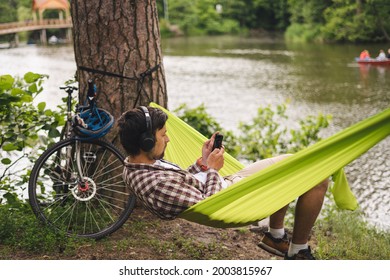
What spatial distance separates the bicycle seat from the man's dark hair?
489mm

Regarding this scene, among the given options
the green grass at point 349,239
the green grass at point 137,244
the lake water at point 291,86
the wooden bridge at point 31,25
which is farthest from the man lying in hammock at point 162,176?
the wooden bridge at point 31,25

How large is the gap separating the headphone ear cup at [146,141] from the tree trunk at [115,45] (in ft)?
2.68

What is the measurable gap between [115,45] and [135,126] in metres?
0.86

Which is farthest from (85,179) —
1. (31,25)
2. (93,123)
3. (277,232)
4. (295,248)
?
(31,25)

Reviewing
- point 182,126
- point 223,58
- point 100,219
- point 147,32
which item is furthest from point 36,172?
point 223,58

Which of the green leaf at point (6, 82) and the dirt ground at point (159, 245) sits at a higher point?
the green leaf at point (6, 82)

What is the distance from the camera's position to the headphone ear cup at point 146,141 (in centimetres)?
207

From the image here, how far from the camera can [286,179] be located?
1972 mm

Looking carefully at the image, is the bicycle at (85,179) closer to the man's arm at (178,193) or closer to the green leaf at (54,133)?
the green leaf at (54,133)

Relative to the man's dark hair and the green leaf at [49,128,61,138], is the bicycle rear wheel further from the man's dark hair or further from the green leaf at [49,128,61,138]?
the man's dark hair

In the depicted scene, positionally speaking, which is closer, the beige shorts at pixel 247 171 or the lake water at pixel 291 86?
the beige shorts at pixel 247 171

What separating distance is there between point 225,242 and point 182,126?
65cm

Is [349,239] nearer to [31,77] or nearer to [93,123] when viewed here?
[93,123]

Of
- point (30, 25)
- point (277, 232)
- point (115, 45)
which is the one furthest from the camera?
point (30, 25)
